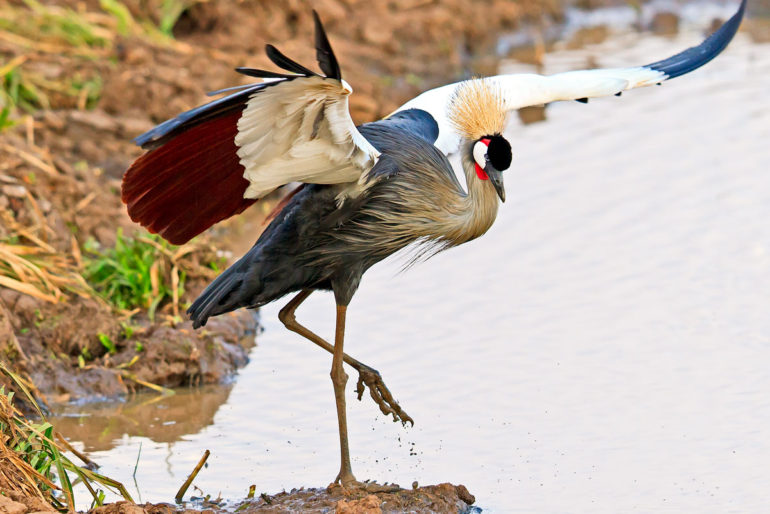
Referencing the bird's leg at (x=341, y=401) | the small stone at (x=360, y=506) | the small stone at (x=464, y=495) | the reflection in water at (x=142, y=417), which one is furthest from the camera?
the reflection in water at (x=142, y=417)

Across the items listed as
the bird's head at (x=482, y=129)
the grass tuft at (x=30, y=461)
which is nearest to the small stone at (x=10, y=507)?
the grass tuft at (x=30, y=461)

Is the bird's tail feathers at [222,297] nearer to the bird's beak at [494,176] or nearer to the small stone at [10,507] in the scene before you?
the bird's beak at [494,176]

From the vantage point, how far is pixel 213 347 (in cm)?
641

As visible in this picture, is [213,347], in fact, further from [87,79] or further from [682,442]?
[87,79]

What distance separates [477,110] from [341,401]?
4.55ft

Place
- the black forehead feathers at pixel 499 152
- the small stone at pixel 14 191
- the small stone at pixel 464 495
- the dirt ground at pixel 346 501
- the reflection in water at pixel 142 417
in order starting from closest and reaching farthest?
the dirt ground at pixel 346 501, the small stone at pixel 464 495, the black forehead feathers at pixel 499 152, the reflection in water at pixel 142 417, the small stone at pixel 14 191

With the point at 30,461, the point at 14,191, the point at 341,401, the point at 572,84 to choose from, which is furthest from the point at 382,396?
the point at 14,191

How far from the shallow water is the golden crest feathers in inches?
56.3

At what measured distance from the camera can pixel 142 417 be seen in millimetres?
5918

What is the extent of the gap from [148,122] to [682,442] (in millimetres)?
4951

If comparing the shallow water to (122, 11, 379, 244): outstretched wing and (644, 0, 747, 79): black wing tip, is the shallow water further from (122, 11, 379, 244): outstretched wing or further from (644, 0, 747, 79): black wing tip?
(644, 0, 747, 79): black wing tip

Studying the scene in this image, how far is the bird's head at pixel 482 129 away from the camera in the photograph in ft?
16.8

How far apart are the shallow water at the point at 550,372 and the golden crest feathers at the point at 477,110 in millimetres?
1431

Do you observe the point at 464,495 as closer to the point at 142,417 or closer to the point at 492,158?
the point at 492,158
